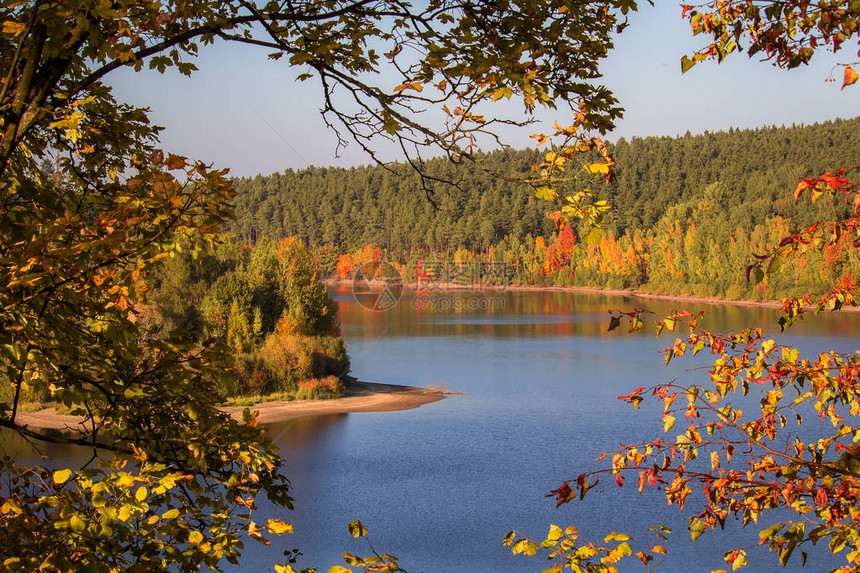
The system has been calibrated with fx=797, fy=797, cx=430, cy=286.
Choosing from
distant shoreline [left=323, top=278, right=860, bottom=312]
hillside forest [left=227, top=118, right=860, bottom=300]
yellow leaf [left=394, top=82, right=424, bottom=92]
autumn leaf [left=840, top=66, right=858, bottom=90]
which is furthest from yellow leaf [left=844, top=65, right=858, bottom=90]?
hillside forest [left=227, top=118, right=860, bottom=300]

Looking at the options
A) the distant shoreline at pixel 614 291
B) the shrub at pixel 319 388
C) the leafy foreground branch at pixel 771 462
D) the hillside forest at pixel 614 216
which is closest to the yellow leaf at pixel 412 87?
the leafy foreground branch at pixel 771 462

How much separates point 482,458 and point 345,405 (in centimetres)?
839

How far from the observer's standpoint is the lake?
16.3 m

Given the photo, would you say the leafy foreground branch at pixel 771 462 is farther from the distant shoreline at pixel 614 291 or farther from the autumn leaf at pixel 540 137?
the distant shoreline at pixel 614 291

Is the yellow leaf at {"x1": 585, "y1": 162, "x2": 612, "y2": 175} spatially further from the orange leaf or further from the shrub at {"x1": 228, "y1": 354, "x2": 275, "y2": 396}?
the shrub at {"x1": 228, "y1": 354, "x2": 275, "y2": 396}

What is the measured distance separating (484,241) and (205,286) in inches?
2922

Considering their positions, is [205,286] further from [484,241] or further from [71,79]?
[484,241]

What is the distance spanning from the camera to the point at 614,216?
320 feet

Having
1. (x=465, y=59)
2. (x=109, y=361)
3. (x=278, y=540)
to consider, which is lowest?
(x=278, y=540)

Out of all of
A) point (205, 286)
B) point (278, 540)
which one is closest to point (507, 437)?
point (278, 540)

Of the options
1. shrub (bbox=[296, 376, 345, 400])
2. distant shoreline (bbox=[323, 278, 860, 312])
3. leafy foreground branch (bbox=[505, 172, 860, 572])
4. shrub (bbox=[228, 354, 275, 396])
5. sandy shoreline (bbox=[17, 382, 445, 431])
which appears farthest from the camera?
distant shoreline (bbox=[323, 278, 860, 312])

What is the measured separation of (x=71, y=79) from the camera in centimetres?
472

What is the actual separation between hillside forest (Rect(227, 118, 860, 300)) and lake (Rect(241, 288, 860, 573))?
3191cm

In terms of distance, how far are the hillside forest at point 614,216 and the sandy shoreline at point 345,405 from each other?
148 ft
